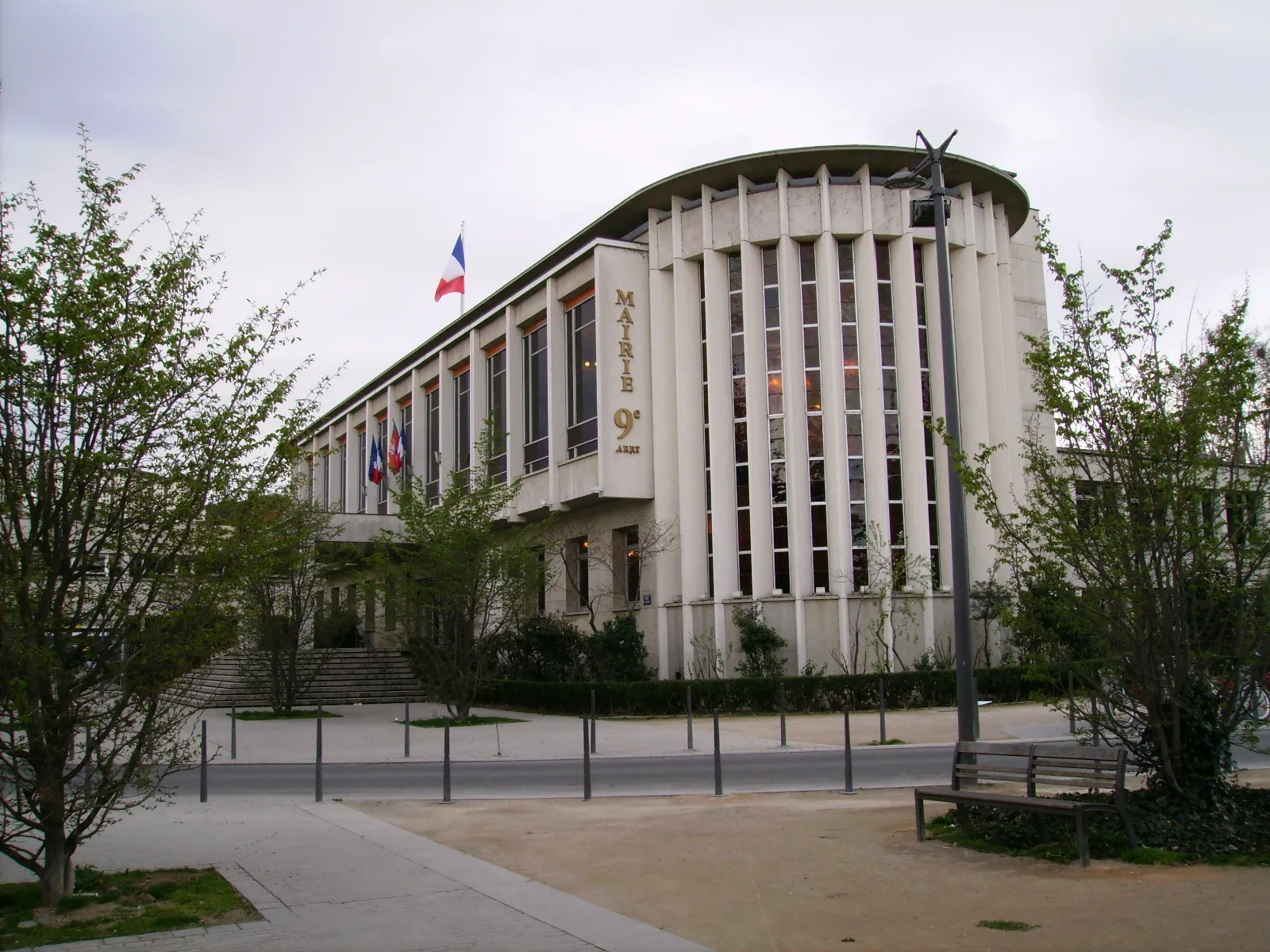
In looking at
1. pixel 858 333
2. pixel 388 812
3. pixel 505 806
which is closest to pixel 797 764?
pixel 505 806

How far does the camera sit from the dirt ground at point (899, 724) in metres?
22.9

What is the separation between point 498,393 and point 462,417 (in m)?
4.00

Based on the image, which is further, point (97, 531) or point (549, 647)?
point (549, 647)

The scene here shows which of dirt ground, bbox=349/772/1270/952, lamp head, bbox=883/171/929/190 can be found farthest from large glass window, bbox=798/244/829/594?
dirt ground, bbox=349/772/1270/952

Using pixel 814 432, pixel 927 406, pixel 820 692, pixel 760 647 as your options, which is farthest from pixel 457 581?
pixel 927 406

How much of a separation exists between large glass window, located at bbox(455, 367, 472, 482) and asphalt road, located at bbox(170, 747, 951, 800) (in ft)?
87.5

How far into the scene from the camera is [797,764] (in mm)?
18781

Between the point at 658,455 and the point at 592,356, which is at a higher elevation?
the point at 592,356

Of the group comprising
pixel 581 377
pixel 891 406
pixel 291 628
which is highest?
pixel 581 377

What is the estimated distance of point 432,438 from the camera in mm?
50812

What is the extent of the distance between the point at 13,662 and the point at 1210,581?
31.9ft

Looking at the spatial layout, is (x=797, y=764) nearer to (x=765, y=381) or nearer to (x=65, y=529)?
(x=65, y=529)

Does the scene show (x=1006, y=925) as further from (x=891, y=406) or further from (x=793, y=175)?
(x=793, y=175)

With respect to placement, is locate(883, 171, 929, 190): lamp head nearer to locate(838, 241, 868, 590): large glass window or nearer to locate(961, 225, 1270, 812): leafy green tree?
locate(961, 225, 1270, 812): leafy green tree
